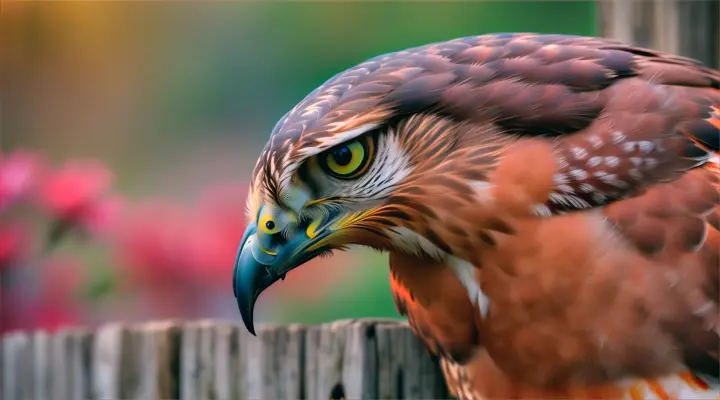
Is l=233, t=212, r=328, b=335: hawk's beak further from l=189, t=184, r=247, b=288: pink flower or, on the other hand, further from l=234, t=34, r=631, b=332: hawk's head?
l=189, t=184, r=247, b=288: pink flower

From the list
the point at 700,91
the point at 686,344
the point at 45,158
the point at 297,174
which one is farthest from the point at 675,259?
the point at 45,158

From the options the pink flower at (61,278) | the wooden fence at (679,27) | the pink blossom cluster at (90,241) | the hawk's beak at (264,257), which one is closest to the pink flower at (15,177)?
the pink blossom cluster at (90,241)

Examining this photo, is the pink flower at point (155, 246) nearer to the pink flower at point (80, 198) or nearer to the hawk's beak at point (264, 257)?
the pink flower at point (80, 198)

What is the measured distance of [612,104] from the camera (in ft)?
2.23

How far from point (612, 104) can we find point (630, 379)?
0.26 meters

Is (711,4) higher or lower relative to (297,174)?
higher

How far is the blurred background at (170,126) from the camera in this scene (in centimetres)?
143

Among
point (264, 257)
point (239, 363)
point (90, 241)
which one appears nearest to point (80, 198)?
point (90, 241)

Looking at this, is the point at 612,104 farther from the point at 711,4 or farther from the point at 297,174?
the point at 711,4

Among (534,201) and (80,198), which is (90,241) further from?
(534,201)

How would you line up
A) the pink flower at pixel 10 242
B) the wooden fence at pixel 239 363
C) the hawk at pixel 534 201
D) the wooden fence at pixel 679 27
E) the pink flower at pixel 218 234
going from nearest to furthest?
1. the hawk at pixel 534 201
2. the wooden fence at pixel 239 363
3. the wooden fence at pixel 679 27
4. the pink flower at pixel 10 242
5. the pink flower at pixel 218 234

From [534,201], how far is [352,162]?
0.18 metres

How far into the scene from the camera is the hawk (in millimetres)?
650

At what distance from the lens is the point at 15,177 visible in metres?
1.29
